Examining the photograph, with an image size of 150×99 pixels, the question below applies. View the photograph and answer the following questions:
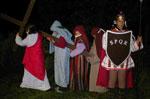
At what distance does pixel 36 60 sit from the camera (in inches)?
532

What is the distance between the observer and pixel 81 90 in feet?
44.7

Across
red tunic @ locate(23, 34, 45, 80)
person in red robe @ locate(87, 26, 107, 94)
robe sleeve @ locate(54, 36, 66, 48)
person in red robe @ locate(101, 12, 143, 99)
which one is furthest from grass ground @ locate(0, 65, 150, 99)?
robe sleeve @ locate(54, 36, 66, 48)

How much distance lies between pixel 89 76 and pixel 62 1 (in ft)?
18.3

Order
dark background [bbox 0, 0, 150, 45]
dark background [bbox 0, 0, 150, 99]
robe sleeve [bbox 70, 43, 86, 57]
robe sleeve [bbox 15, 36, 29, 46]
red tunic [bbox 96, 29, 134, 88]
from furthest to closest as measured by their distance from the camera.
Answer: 1. dark background [bbox 0, 0, 150, 45]
2. dark background [bbox 0, 0, 150, 99]
3. robe sleeve [bbox 15, 36, 29, 46]
4. robe sleeve [bbox 70, 43, 86, 57]
5. red tunic [bbox 96, 29, 134, 88]

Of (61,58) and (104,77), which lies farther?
(61,58)

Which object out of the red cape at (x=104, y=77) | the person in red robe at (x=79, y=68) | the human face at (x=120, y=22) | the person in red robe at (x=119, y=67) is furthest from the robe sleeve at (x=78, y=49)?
the human face at (x=120, y=22)

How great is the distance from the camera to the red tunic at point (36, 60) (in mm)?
13500

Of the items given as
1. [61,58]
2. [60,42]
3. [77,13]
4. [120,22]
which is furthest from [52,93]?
[77,13]

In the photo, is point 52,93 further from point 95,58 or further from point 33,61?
point 95,58

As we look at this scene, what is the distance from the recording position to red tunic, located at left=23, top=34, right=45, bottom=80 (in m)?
13.5

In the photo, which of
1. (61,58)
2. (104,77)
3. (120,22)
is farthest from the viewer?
(61,58)

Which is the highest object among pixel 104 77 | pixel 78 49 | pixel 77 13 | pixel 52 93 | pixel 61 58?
pixel 77 13

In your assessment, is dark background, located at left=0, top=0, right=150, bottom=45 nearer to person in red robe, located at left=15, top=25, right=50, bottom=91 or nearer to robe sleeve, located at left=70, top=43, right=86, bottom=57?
person in red robe, located at left=15, top=25, right=50, bottom=91

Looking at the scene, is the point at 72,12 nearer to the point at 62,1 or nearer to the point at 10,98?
the point at 62,1
